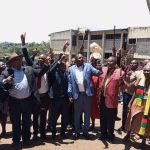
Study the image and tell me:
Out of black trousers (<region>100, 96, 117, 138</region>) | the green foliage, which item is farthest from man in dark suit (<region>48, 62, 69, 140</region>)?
the green foliage

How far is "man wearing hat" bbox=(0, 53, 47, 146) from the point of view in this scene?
714 centimetres

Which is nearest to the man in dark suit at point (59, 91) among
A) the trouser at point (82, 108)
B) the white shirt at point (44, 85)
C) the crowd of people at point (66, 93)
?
the crowd of people at point (66, 93)

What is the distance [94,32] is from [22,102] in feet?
123

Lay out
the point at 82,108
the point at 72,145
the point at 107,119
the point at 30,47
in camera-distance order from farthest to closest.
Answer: the point at 30,47
the point at 82,108
the point at 107,119
the point at 72,145

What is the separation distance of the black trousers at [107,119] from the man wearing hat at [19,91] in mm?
1639

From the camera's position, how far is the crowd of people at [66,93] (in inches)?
282

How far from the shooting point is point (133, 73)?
788cm

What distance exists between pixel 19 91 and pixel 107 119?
2.17 m

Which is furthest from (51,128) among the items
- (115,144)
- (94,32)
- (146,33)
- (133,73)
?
(94,32)

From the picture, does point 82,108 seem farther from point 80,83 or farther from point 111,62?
point 111,62

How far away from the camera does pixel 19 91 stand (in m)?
7.16

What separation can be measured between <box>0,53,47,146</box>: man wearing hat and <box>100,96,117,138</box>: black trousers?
5.38 ft

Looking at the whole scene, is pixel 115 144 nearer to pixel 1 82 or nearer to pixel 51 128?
pixel 51 128

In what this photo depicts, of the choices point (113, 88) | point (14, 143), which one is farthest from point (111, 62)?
point (14, 143)
